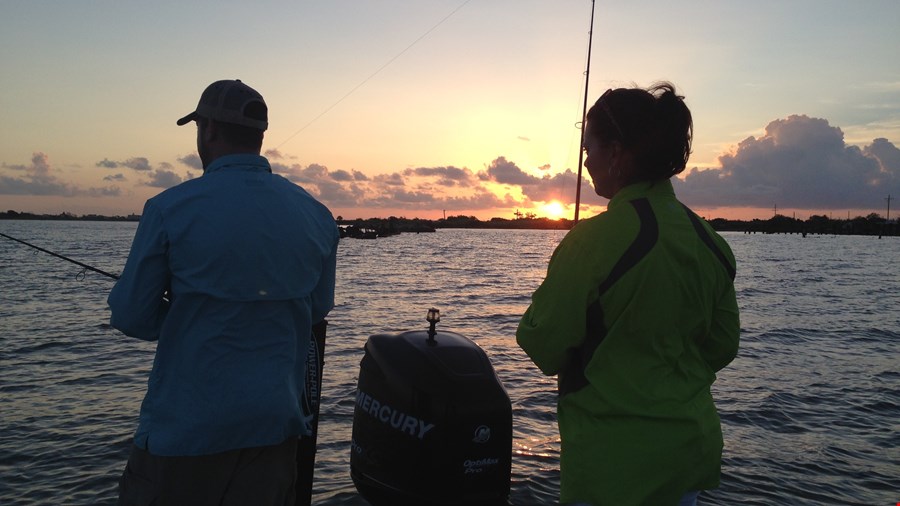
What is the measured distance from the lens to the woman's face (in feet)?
6.40

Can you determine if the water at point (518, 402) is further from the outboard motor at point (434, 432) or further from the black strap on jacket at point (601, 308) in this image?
the black strap on jacket at point (601, 308)

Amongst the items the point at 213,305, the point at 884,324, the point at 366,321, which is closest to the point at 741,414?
the point at 213,305

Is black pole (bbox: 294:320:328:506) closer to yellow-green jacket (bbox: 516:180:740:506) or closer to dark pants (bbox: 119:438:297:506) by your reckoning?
dark pants (bbox: 119:438:297:506)

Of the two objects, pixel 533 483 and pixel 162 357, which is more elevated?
pixel 162 357

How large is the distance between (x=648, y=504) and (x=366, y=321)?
14299 millimetres

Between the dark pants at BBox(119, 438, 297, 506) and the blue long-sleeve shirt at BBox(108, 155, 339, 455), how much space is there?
64mm

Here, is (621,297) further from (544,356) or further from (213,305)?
(213,305)

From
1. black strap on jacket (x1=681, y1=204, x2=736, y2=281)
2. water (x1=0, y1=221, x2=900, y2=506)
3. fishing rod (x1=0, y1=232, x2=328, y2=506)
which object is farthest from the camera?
water (x1=0, y1=221, x2=900, y2=506)

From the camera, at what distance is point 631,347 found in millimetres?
1771

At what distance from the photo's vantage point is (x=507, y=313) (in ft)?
59.3

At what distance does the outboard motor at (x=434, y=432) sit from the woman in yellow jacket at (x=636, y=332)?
1.09 metres

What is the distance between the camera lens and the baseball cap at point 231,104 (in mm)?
2178

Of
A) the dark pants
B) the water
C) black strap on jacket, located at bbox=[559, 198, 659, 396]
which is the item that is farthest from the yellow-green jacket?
the water

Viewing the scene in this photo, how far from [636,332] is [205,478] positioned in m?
1.45
